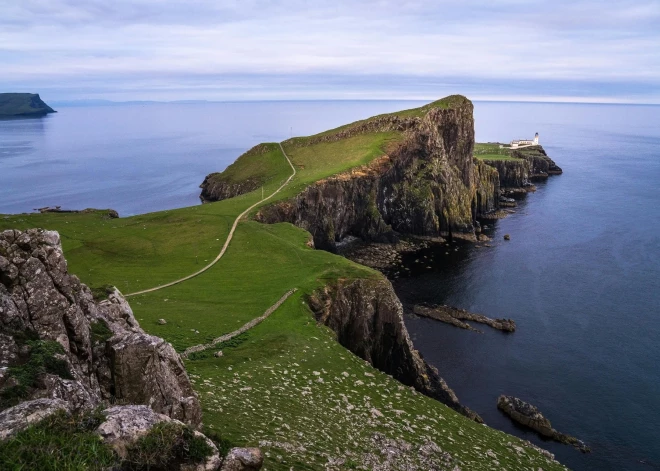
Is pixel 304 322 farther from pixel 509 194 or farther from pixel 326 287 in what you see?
Result: pixel 509 194

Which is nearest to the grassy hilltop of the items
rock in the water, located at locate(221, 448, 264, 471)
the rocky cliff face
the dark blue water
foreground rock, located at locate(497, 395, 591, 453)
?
rock in the water, located at locate(221, 448, 264, 471)

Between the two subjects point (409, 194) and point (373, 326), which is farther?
point (409, 194)

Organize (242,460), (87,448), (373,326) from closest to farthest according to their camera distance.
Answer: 1. (87,448)
2. (242,460)
3. (373,326)

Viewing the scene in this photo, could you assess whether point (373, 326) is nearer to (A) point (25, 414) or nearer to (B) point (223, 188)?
(A) point (25, 414)

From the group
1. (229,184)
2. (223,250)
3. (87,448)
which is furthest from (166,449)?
(229,184)

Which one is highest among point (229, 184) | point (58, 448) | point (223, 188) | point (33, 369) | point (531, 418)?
point (33, 369)

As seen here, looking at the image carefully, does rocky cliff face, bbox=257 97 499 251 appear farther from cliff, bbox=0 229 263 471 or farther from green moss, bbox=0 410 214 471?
green moss, bbox=0 410 214 471

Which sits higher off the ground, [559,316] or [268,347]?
[268,347]

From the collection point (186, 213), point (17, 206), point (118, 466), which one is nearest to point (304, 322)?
point (118, 466)

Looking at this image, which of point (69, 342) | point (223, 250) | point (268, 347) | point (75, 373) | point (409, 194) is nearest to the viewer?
point (75, 373)
